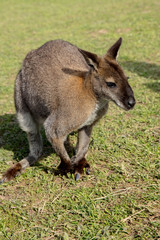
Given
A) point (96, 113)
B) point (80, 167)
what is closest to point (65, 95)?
point (96, 113)

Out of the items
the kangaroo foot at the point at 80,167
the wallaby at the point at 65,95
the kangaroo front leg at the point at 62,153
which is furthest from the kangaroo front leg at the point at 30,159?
the kangaroo foot at the point at 80,167

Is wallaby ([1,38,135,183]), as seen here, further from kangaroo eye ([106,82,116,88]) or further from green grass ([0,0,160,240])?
green grass ([0,0,160,240])

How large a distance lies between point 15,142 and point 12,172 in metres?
0.77

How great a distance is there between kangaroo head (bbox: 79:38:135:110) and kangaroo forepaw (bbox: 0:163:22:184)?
118 centimetres

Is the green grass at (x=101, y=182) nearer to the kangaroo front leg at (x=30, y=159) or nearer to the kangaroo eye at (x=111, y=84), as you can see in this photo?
the kangaroo front leg at (x=30, y=159)

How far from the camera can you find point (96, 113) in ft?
9.36

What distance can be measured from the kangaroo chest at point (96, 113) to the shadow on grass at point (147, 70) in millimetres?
2154

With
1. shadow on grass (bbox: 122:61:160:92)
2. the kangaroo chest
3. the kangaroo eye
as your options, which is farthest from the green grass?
the kangaroo eye

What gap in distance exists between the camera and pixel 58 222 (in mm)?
2395

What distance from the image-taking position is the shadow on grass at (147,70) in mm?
4980

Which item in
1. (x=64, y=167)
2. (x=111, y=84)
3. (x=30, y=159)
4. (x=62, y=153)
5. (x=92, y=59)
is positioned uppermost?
(x=92, y=59)

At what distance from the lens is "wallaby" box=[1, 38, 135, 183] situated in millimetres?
2658

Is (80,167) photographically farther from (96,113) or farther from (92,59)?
(92,59)

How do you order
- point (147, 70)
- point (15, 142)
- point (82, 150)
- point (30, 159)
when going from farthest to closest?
point (147, 70)
point (15, 142)
point (30, 159)
point (82, 150)
